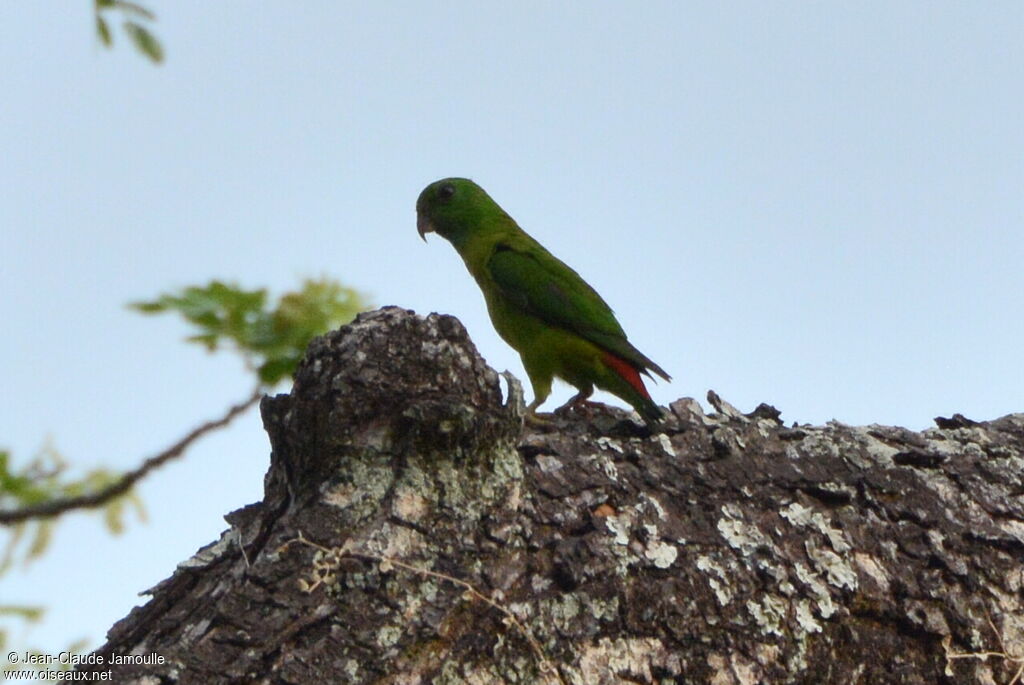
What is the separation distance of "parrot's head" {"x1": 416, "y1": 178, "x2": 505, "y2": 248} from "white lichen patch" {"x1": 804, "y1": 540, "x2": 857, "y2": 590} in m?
3.92

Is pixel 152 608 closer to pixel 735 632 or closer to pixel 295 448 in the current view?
pixel 295 448

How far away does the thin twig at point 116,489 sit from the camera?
9.15ft

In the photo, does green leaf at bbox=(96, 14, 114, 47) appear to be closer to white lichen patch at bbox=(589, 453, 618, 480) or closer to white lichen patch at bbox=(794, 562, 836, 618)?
white lichen patch at bbox=(589, 453, 618, 480)

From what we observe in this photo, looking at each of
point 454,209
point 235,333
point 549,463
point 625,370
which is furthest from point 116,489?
point 454,209

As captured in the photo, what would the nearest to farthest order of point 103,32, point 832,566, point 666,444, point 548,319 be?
point 832,566, point 666,444, point 103,32, point 548,319

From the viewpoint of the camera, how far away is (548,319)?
5188 mm

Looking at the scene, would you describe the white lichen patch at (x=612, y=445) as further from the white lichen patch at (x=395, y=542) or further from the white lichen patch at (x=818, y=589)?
the white lichen patch at (x=395, y=542)

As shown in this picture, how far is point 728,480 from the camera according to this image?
101 inches

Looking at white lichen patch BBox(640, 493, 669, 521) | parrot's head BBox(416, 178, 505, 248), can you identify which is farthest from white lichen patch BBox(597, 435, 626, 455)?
parrot's head BBox(416, 178, 505, 248)

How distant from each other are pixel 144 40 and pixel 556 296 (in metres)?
2.50

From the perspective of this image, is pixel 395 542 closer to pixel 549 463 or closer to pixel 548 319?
pixel 549 463

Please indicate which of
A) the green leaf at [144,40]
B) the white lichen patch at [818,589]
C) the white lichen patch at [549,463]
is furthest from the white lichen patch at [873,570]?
the green leaf at [144,40]

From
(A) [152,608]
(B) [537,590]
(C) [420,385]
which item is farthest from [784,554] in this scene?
(A) [152,608]

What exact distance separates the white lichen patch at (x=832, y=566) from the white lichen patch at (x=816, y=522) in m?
0.03
